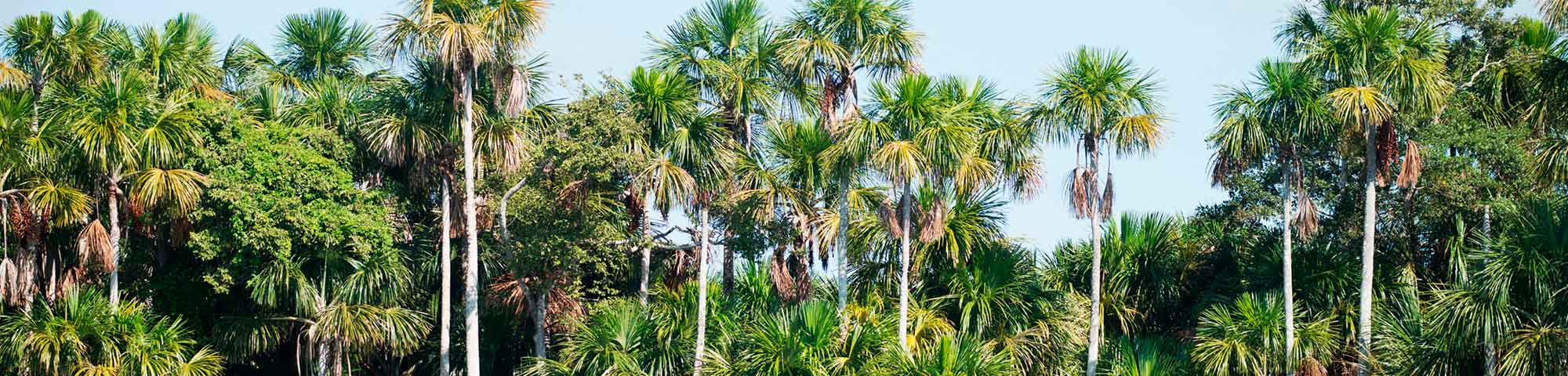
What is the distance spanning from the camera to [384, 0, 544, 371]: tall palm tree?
3334 cm

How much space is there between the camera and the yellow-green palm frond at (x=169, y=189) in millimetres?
33344

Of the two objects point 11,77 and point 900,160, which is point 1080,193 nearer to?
point 900,160

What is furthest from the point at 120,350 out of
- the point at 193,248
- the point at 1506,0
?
the point at 1506,0

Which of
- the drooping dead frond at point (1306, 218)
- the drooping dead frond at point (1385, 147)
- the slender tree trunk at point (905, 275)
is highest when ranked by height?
the drooping dead frond at point (1385, 147)

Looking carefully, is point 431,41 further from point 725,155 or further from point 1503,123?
point 1503,123

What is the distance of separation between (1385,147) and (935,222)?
825 centimetres

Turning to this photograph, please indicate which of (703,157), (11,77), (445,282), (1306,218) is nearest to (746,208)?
(703,157)

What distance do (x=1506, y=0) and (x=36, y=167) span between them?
29769mm

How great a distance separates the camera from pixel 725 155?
34.7 metres

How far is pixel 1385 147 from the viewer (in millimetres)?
33094

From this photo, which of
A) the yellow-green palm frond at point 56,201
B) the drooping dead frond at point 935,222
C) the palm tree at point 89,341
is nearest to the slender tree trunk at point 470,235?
the palm tree at point 89,341

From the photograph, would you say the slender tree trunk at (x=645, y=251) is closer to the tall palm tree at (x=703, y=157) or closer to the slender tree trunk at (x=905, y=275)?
the tall palm tree at (x=703, y=157)

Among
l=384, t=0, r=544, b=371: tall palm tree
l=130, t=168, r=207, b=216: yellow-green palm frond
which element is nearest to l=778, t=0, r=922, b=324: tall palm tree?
l=384, t=0, r=544, b=371: tall palm tree

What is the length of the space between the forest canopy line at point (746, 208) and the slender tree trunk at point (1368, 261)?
0.08 metres
